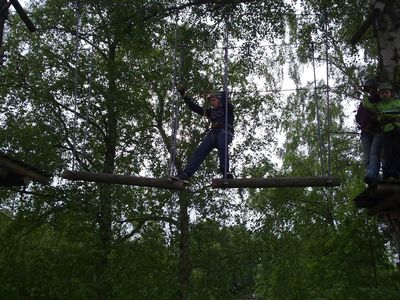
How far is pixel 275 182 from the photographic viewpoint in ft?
18.5

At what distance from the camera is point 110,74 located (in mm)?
13258

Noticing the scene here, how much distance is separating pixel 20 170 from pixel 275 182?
2802 millimetres

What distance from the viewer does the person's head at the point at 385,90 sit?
533 centimetres

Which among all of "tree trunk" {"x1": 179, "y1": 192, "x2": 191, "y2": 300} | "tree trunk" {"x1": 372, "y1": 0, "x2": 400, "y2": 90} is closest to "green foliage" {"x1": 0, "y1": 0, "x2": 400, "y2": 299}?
"tree trunk" {"x1": 179, "y1": 192, "x2": 191, "y2": 300}

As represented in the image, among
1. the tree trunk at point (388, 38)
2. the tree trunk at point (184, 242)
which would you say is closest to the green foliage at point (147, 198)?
the tree trunk at point (184, 242)

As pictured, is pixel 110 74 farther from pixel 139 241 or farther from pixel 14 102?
pixel 139 241

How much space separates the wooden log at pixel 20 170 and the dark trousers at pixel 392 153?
3800mm

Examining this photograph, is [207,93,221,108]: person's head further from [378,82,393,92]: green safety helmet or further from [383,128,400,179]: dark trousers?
[383,128,400,179]: dark trousers

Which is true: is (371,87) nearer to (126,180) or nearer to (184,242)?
(126,180)

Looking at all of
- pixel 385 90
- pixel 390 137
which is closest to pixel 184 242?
pixel 390 137

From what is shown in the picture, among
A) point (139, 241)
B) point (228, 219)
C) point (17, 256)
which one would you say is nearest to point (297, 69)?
point (228, 219)

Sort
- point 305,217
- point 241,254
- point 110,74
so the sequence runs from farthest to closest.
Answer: point 305,217 → point 241,254 → point 110,74

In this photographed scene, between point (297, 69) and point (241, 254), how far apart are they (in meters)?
5.44

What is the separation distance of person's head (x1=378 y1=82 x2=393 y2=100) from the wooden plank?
101 cm
